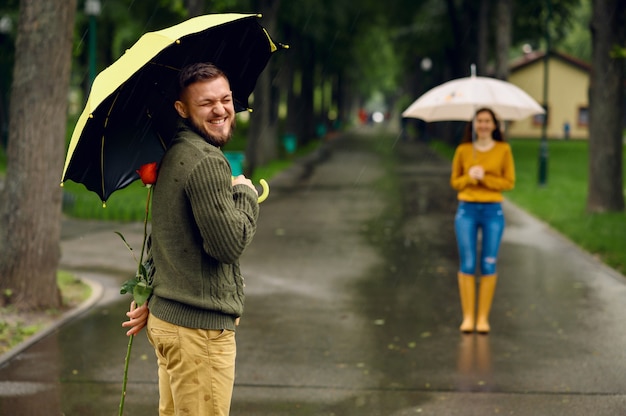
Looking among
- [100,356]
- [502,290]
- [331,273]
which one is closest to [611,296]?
[502,290]

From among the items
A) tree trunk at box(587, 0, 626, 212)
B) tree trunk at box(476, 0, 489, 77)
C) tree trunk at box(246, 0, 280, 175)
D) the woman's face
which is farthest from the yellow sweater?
tree trunk at box(476, 0, 489, 77)

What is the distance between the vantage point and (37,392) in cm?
596

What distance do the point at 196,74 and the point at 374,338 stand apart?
4553mm

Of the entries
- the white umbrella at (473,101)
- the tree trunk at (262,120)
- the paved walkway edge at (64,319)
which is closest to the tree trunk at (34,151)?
the paved walkway edge at (64,319)

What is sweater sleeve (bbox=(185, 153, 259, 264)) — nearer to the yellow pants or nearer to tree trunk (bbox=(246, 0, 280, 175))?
the yellow pants

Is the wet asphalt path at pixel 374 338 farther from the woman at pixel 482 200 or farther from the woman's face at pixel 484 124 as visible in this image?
the woman's face at pixel 484 124

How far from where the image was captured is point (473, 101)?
7684 millimetres

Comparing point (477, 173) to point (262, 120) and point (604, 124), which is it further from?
point (262, 120)

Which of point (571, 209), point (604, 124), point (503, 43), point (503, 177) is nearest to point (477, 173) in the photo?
point (503, 177)

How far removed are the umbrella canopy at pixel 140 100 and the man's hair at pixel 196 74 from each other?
80 millimetres

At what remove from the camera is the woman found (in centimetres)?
758

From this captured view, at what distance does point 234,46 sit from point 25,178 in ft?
16.6

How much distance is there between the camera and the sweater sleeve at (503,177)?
7566 millimetres

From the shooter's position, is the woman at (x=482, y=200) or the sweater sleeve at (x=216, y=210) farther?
the woman at (x=482, y=200)
